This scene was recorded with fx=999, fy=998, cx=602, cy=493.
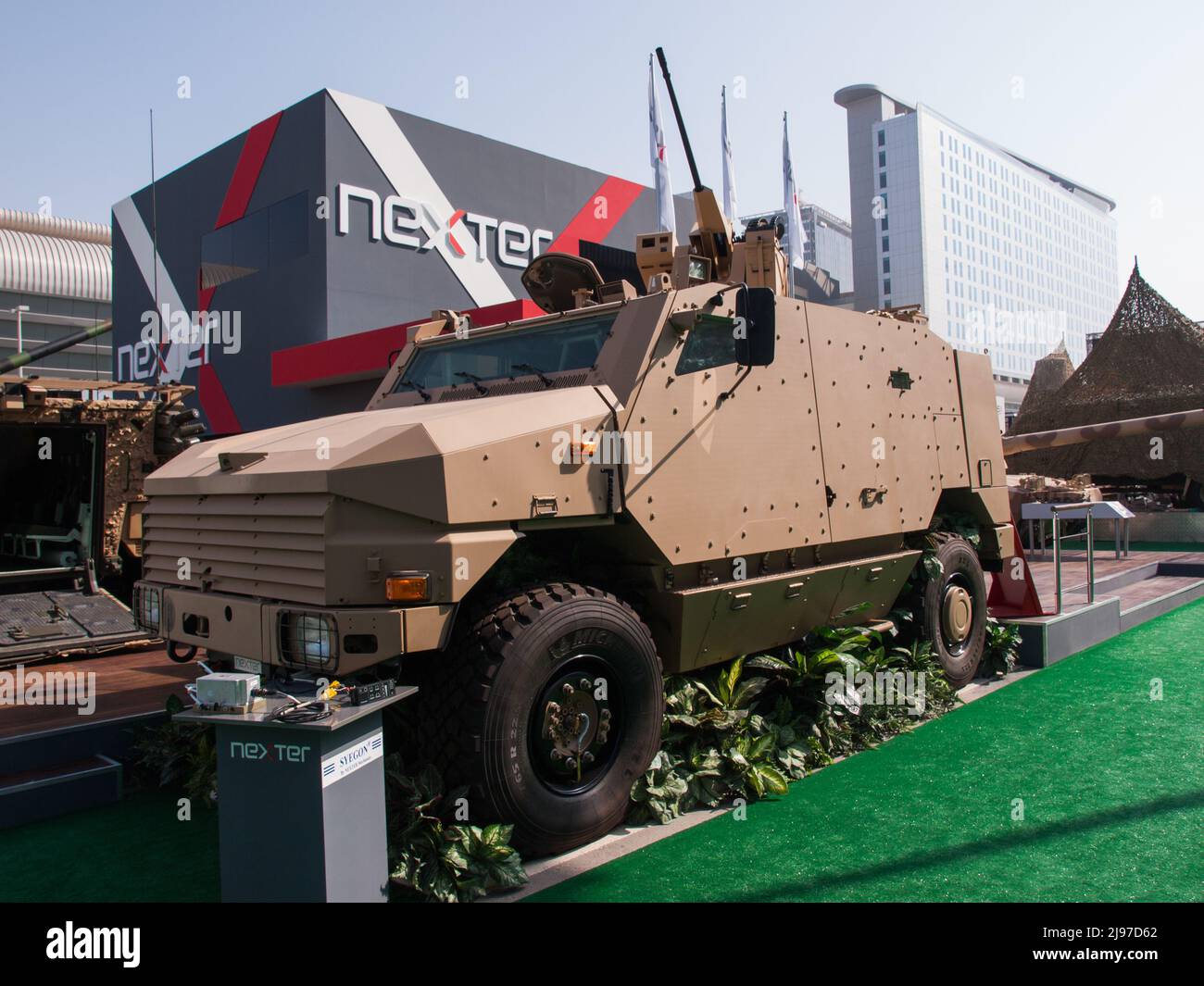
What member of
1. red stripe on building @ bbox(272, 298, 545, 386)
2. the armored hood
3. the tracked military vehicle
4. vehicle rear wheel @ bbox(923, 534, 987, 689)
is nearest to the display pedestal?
the tracked military vehicle

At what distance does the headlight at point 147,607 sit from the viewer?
4969 millimetres

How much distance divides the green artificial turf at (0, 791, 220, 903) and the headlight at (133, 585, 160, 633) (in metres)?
0.94

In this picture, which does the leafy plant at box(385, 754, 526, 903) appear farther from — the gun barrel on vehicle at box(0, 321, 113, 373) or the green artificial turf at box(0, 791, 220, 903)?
the gun barrel on vehicle at box(0, 321, 113, 373)

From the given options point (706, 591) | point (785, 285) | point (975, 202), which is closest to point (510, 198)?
point (785, 285)

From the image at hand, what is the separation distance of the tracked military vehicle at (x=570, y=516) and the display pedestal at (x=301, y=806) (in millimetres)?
574

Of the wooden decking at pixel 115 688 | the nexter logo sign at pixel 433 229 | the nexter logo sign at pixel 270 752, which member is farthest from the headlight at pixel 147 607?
the nexter logo sign at pixel 433 229

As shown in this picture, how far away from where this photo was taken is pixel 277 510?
4.16 m

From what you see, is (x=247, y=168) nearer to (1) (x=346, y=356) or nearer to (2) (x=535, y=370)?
(1) (x=346, y=356)

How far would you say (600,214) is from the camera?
61.6ft

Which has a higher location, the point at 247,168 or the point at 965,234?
the point at 965,234

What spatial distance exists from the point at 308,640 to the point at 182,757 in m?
1.89

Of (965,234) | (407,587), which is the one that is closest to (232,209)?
(407,587)
